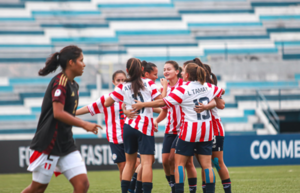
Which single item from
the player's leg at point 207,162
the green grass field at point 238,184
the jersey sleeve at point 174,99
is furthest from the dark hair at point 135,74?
the green grass field at point 238,184

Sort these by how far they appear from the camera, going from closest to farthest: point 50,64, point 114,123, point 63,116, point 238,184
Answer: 1. point 63,116
2. point 50,64
3. point 114,123
4. point 238,184

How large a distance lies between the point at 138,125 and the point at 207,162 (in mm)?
950

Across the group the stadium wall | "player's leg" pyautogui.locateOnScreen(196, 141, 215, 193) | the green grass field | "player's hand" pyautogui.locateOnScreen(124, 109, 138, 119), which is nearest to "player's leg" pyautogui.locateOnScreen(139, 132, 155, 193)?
"player's hand" pyautogui.locateOnScreen(124, 109, 138, 119)

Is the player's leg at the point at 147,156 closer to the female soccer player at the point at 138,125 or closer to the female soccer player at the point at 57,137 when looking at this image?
the female soccer player at the point at 138,125

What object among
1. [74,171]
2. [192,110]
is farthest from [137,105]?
[74,171]

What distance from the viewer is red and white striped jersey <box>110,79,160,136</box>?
181 inches

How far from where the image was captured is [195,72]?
467 cm

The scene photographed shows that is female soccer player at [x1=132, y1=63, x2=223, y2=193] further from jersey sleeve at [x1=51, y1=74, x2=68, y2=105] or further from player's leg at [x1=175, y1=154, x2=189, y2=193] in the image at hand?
jersey sleeve at [x1=51, y1=74, x2=68, y2=105]

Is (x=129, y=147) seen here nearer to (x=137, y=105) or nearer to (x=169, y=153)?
(x=137, y=105)

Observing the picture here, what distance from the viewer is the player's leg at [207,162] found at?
4.59 meters

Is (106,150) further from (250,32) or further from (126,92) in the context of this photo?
(250,32)

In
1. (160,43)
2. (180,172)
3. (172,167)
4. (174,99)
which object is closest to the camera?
(174,99)

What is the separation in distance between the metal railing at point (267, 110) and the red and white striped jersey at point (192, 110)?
864 cm

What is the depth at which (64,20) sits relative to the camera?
730 inches
